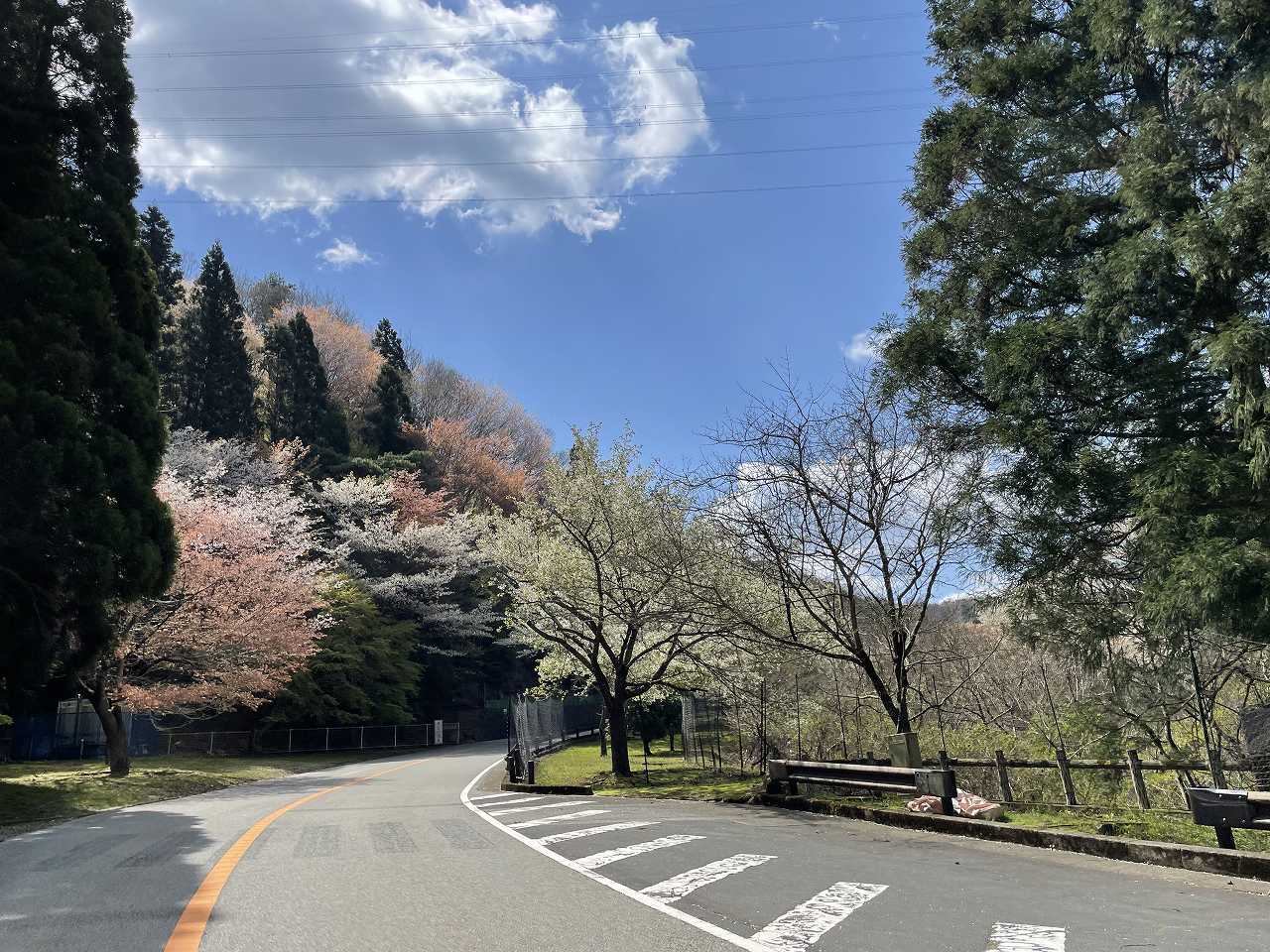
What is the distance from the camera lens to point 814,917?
5.78 m

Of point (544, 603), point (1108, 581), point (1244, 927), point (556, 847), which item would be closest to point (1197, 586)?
point (1108, 581)

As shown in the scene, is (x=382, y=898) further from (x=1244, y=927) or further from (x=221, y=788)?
(x=221, y=788)

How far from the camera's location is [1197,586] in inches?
331

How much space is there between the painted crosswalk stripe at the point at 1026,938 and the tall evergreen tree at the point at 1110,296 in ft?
14.4

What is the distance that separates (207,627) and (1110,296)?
79.5 ft

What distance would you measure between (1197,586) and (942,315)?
526cm

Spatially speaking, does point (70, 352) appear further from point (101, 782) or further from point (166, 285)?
point (166, 285)

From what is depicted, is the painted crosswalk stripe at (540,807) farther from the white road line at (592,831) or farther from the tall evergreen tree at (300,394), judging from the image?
the tall evergreen tree at (300,394)

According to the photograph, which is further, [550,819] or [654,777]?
[654,777]

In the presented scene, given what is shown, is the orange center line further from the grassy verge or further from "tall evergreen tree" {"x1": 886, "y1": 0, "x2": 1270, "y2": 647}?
"tall evergreen tree" {"x1": 886, "y1": 0, "x2": 1270, "y2": 647}

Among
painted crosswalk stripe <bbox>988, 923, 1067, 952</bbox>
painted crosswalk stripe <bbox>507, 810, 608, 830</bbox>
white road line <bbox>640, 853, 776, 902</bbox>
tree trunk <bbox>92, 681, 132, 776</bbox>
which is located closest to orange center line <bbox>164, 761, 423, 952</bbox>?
white road line <bbox>640, 853, 776, 902</bbox>

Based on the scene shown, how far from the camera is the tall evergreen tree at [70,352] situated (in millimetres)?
14062

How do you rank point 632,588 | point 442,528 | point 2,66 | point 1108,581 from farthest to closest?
point 442,528, point 632,588, point 2,66, point 1108,581

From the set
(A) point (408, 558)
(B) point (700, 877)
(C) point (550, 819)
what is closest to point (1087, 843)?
(B) point (700, 877)
